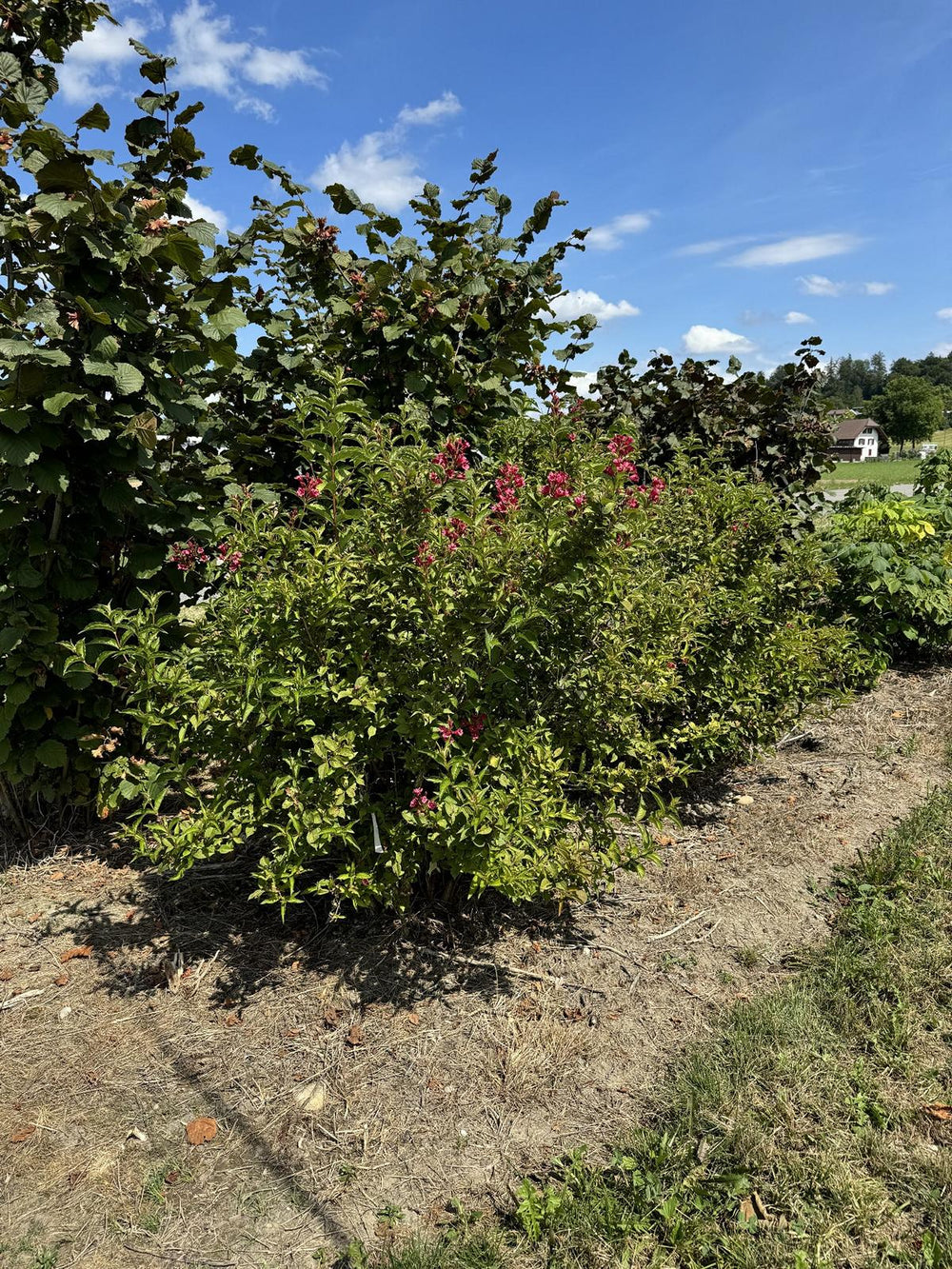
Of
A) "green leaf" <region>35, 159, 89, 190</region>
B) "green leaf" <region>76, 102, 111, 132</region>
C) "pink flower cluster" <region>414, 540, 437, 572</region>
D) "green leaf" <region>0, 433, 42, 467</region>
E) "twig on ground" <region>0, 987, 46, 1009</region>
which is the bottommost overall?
"twig on ground" <region>0, 987, 46, 1009</region>

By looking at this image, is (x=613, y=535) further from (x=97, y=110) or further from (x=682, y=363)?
(x=682, y=363)

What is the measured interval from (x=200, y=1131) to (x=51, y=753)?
179cm

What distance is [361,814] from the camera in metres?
2.66

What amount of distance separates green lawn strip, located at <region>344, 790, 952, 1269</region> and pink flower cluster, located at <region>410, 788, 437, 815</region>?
102 centimetres

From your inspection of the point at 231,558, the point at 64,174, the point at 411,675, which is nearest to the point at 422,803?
the point at 411,675

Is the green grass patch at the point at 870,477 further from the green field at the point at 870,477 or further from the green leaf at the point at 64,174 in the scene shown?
the green leaf at the point at 64,174

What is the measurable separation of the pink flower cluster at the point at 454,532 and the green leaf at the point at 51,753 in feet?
6.82

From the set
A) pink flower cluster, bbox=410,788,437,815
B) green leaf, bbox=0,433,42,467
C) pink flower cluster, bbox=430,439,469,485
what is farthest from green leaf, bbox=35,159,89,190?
pink flower cluster, bbox=410,788,437,815

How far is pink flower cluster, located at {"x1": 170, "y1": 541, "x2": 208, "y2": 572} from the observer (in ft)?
10.1

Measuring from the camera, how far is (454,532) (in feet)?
8.38

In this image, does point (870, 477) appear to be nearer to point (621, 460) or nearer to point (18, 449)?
point (621, 460)

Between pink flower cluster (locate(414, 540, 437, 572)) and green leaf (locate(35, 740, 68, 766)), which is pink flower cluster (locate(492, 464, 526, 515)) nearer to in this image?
pink flower cluster (locate(414, 540, 437, 572))

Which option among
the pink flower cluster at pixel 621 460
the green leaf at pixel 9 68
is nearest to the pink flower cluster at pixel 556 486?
the pink flower cluster at pixel 621 460

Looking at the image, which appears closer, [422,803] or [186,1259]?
[186,1259]
